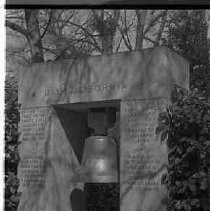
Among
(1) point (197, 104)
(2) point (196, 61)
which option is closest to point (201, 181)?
(1) point (197, 104)

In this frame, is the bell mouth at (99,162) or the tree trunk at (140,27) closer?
the bell mouth at (99,162)

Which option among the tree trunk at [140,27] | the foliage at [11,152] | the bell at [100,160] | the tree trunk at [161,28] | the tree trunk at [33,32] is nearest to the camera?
the bell at [100,160]

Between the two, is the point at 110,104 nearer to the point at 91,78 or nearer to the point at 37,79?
the point at 91,78

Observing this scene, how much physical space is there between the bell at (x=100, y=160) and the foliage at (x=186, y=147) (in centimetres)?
81

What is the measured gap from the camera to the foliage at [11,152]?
625 cm

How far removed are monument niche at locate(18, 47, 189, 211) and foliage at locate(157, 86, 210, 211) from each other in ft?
0.37

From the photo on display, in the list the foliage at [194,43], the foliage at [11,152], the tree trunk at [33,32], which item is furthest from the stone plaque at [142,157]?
the tree trunk at [33,32]

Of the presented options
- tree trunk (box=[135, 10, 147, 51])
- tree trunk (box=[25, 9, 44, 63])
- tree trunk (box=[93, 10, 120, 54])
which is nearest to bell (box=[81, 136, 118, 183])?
tree trunk (box=[25, 9, 44, 63])

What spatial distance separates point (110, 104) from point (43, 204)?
1.42 metres

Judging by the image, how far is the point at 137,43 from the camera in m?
17.5

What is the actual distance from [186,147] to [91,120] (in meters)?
1.32

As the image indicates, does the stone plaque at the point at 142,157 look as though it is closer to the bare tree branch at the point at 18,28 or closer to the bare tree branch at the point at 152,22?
the bare tree branch at the point at 18,28

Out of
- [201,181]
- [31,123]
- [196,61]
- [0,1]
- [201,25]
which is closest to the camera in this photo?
[0,1]

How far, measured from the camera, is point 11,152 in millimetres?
6438
